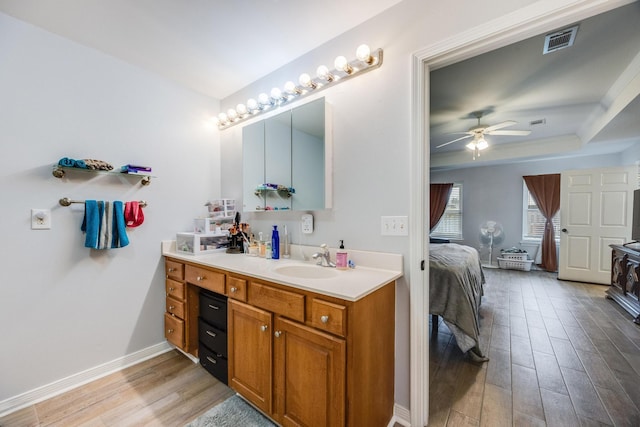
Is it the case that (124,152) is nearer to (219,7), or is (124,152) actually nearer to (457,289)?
(219,7)

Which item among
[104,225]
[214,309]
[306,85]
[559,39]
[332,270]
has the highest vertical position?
[559,39]

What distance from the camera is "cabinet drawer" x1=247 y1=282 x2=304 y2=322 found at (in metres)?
1.25

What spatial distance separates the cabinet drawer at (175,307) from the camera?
2050mm

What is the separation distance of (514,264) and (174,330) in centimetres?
590

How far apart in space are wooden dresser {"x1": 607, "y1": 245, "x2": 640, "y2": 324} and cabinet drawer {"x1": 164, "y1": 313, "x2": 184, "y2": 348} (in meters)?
4.53

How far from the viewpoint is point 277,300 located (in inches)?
52.7

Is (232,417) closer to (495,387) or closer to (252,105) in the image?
(495,387)

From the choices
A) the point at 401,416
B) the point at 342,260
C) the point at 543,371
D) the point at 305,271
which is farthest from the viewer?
the point at 543,371

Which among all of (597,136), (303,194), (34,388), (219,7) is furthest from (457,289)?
(597,136)

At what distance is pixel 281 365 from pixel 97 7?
7.53 ft

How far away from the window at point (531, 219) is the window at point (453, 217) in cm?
117

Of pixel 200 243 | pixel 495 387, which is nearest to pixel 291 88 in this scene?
pixel 200 243

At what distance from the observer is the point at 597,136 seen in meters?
3.47

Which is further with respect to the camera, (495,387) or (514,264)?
(514,264)
